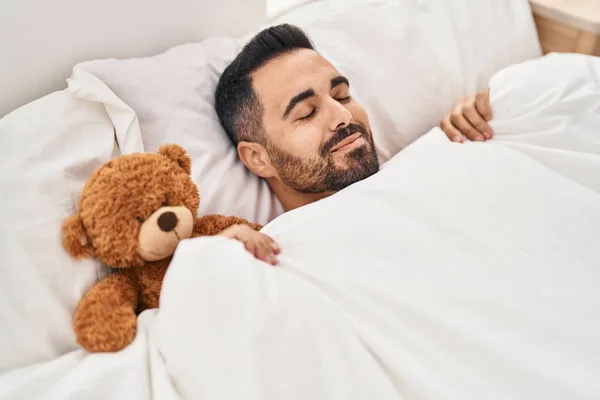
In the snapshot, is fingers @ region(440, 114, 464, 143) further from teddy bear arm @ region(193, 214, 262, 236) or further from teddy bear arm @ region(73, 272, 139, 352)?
teddy bear arm @ region(73, 272, 139, 352)

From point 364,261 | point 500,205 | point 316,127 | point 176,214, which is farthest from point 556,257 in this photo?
point 176,214

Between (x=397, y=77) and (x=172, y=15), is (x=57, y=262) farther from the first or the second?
(x=397, y=77)

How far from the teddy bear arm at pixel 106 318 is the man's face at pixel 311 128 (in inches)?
17.9

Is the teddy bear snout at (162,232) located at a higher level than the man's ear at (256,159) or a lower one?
higher

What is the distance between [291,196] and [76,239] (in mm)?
510

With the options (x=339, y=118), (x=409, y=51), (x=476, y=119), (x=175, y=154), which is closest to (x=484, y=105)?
(x=476, y=119)

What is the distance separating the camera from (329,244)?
2.71 feet

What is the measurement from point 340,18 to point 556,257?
0.83m

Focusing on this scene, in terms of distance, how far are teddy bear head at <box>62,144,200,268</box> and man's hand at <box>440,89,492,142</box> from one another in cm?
69

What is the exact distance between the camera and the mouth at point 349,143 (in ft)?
3.54

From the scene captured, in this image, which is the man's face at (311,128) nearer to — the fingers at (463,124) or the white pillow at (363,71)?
the white pillow at (363,71)

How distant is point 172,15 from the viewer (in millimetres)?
1204

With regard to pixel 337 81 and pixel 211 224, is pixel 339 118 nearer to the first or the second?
pixel 337 81

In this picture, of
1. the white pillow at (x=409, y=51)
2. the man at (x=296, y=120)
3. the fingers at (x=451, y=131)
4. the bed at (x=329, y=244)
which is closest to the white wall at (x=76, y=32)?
the bed at (x=329, y=244)
